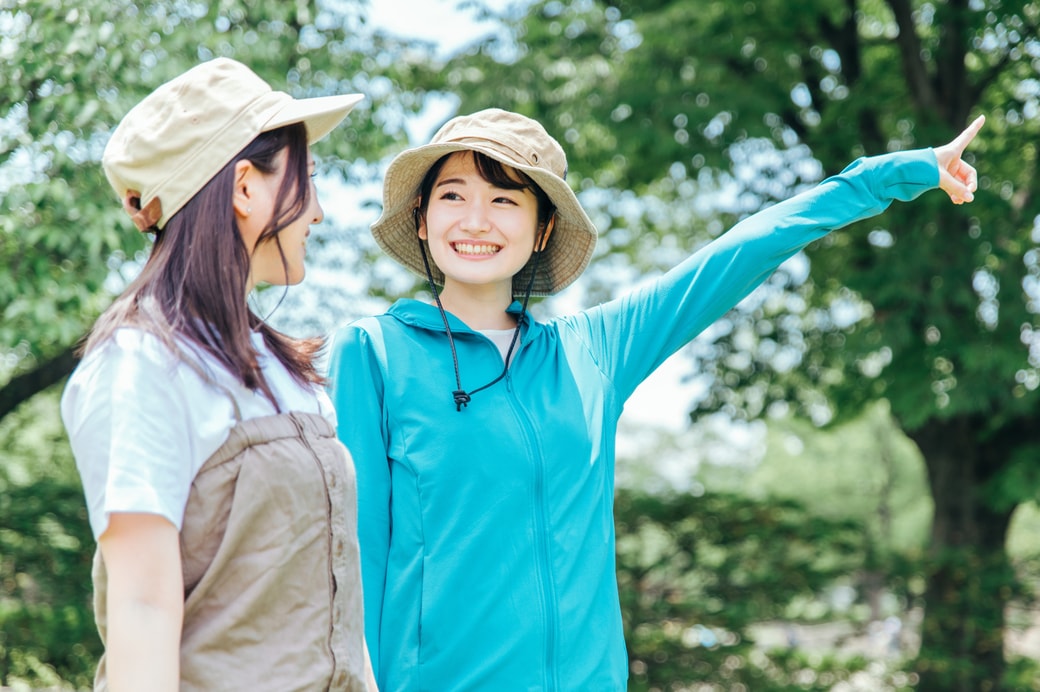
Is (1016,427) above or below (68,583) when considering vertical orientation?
above

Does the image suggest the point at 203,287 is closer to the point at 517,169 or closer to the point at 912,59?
the point at 517,169

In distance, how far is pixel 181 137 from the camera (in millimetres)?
1525

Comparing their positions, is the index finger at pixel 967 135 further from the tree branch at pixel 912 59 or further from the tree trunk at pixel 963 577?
the tree trunk at pixel 963 577

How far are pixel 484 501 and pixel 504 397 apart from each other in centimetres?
23

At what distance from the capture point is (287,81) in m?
5.93

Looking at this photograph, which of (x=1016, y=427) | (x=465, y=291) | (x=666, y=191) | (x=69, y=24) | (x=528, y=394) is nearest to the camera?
(x=528, y=394)

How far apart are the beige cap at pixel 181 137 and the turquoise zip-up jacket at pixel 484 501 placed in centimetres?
72

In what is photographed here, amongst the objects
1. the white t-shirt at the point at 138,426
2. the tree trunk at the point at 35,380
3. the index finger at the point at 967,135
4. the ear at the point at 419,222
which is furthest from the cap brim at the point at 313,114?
the tree trunk at the point at 35,380

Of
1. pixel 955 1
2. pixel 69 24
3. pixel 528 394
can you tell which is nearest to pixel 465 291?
pixel 528 394

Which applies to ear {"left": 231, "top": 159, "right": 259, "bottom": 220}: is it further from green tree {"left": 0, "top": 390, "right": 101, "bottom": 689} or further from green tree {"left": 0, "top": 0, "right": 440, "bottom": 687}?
green tree {"left": 0, "top": 390, "right": 101, "bottom": 689}

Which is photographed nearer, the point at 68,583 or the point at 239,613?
the point at 239,613

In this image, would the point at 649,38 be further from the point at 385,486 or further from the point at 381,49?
the point at 385,486

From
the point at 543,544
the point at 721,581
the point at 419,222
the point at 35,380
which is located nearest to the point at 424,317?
the point at 419,222

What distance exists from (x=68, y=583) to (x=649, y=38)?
5369mm
